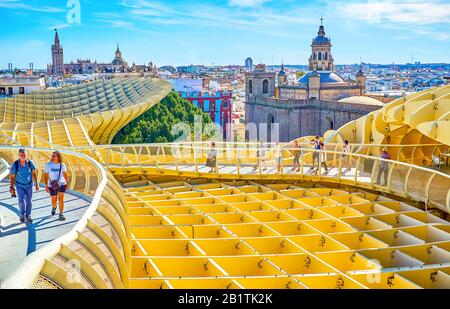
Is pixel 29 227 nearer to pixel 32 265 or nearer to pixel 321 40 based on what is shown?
pixel 32 265

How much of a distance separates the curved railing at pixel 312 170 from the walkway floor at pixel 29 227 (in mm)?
4921

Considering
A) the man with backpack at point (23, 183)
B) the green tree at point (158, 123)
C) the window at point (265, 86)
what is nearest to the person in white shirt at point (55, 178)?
the man with backpack at point (23, 183)

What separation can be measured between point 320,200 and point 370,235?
7.86 ft

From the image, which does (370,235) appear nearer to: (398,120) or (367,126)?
(398,120)

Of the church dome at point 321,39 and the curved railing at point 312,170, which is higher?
the church dome at point 321,39

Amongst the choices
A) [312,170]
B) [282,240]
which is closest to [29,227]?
[282,240]

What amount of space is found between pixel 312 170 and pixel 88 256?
30.8 feet

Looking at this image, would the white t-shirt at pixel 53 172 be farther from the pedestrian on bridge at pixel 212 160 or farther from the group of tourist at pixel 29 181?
the pedestrian on bridge at pixel 212 160

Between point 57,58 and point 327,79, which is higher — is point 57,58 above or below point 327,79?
above

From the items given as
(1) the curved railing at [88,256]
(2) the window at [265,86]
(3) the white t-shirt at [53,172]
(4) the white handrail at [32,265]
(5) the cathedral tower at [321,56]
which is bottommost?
(1) the curved railing at [88,256]

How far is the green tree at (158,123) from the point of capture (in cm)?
4472

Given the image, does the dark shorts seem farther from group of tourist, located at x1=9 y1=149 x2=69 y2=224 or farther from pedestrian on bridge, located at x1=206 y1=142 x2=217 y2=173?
pedestrian on bridge, located at x1=206 y1=142 x2=217 y2=173

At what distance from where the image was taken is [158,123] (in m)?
46.0
